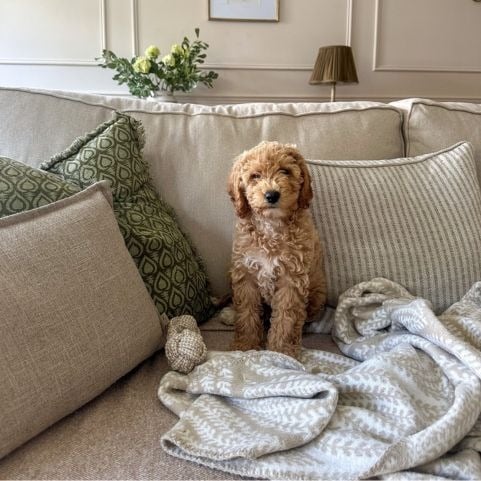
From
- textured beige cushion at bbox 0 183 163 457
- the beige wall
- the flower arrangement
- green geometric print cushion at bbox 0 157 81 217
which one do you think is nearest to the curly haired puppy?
textured beige cushion at bbox 0 183 163 457

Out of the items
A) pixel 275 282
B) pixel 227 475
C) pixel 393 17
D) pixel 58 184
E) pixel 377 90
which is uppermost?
pixel 393 17

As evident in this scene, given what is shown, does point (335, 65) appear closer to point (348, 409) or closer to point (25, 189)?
point (25, 189)

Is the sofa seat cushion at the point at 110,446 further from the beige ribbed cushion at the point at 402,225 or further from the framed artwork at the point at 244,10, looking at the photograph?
the framed artwork at the point at 244,10

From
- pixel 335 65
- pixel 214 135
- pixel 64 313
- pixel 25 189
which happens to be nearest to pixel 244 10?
pixel 335 65

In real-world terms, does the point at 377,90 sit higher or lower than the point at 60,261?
higher

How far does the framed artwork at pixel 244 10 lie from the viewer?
116 inches

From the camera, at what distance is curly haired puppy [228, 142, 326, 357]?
3.98 ft

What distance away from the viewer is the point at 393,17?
3059 millimetres

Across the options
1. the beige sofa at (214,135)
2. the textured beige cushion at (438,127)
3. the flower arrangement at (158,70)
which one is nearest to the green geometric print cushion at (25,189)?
the beige sofa at (214,135)

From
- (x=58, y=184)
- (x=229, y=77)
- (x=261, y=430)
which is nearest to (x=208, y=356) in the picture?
(x=261, y=430)

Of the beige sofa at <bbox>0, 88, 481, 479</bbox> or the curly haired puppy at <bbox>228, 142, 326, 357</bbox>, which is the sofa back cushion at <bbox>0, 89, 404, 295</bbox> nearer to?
the beige sofa at <bbox>0, 88, 481, 479</bbox>

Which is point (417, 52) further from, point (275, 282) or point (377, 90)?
point (275, 282)

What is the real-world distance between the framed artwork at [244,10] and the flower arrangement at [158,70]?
26 cm

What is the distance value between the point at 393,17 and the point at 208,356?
2709mm
